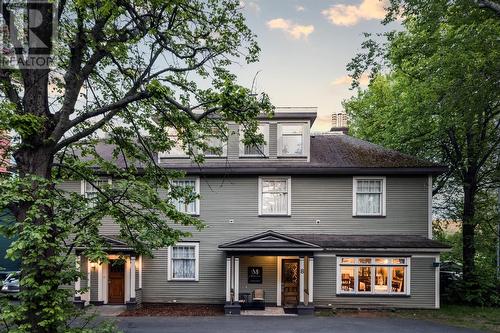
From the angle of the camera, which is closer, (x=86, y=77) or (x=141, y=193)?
(x=141, y=193)

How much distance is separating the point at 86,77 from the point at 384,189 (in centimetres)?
1393

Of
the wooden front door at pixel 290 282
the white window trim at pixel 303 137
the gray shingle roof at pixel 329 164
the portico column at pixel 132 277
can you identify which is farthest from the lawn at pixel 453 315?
the portico column at pixel 132 277

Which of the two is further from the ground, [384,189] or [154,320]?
[384,189]

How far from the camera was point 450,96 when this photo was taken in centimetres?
1382

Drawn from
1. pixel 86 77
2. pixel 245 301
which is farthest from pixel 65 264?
pixel 245 301

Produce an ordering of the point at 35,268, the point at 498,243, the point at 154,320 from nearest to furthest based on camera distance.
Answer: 1. the point at 35,268
2. the point at 154,320
3. the point at 498,243

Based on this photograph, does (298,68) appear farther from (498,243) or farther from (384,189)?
(498,243)

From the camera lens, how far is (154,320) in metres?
13.7

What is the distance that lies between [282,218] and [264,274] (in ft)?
9.38

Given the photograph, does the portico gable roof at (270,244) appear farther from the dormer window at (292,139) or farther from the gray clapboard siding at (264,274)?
the dormer window at (292,139)

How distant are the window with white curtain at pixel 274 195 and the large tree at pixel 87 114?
784cm

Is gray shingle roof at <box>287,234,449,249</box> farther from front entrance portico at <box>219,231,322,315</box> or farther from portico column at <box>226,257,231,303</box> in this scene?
portico column at <box>226,257,231,303</box>

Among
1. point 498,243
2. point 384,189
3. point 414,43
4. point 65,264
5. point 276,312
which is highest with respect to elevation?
point 414,43

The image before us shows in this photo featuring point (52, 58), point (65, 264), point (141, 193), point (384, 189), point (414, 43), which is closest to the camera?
point (65, 264)
